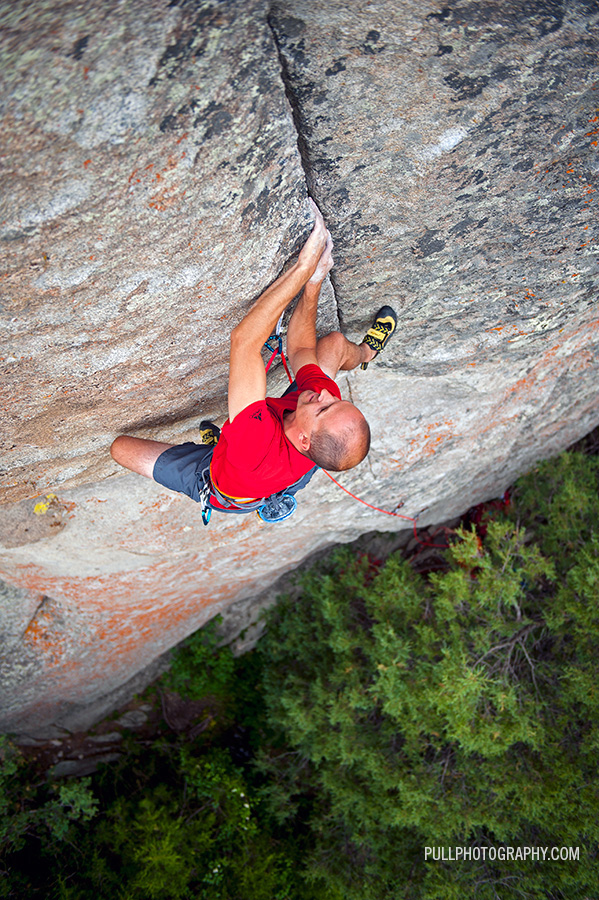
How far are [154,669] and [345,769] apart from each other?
9.06ft

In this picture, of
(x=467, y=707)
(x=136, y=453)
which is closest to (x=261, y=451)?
(x=136, y=453)

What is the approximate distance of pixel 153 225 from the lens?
1.96 m

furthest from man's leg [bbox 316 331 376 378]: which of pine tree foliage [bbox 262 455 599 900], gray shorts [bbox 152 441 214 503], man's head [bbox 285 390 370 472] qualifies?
pine tree foliage [bbox 262 455 599 900]

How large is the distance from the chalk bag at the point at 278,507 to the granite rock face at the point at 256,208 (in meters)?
0.73

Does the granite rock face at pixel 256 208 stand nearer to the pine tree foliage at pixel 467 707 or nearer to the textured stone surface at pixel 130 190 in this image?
the textured stone surface at pixel 130 190

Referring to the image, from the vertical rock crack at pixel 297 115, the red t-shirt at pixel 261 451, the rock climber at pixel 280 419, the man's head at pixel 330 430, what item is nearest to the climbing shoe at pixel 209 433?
the rock climber at pixel 280 419

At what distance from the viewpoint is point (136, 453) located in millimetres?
3096

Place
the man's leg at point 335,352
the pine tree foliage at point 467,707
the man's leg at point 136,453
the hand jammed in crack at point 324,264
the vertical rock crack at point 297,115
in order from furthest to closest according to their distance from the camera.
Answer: the pine tree foliage at point 467,707 < the man's leg at point 136,453 < the man's leg at point 335,352 < the hand jammed in crack at point 324,264 < the vertical rock crack at point 297,115

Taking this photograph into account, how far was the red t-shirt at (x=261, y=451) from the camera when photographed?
2506 millimetres

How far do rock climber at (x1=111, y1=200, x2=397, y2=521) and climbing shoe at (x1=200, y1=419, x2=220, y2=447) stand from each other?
0.03 feet

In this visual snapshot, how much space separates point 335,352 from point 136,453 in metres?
1.34

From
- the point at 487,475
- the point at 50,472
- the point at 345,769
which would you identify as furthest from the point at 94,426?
the point at 345,769

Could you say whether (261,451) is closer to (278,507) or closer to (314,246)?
(278,507)

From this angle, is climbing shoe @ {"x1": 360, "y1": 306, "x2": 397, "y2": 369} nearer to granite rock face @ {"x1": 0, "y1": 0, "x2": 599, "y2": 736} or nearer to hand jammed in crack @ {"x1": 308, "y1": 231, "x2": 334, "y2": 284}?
granite rock face @ {"x1": 0, "y1": 0, "x2": 599, "y2": 736}
